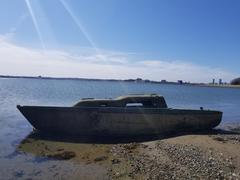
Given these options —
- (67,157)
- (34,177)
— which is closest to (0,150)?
(67,157)

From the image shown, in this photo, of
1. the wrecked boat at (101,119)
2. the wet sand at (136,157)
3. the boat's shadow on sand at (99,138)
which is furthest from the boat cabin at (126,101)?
the wet sand at (136,157)

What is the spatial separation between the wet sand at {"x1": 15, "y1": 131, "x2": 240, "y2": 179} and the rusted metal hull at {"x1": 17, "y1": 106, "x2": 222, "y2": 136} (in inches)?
45.2

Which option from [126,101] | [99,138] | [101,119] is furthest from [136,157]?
[126,101]

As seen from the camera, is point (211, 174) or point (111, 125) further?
point (111, 125)

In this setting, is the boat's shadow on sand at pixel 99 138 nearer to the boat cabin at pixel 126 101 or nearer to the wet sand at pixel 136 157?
the wet sand at pixel 136 157

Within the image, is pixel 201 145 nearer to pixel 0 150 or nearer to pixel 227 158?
pixel 227 158

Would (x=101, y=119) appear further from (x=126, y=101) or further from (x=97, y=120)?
(x=126, y=101)

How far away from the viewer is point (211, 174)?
11.9 metres

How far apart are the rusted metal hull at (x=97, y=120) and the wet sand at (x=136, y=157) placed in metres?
1.15

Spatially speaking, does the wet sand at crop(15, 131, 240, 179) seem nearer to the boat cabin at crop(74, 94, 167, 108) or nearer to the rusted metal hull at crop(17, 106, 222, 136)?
the rusted metal hull at crop(17, 106, 222, 136)

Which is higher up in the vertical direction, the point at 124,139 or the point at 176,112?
the point at 176,112

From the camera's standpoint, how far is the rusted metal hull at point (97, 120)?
2095 centimetres

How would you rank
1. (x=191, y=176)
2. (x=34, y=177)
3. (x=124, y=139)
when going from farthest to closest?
(x=124, y=139) < (x=34, y=177) < (x=191, y=176)

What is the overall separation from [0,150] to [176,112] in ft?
38.9
